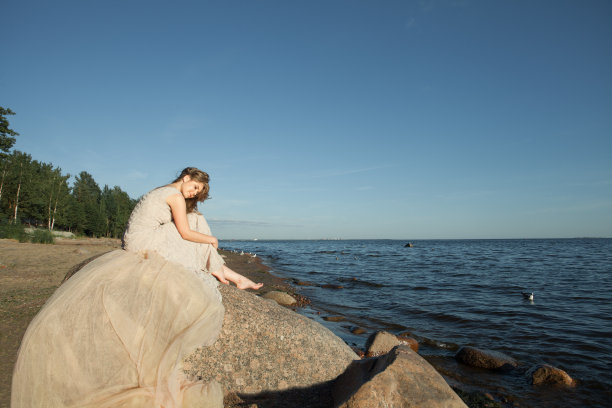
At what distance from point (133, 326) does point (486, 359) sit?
7.86 meters

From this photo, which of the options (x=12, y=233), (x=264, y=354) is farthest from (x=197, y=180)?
(x=12, y=233)

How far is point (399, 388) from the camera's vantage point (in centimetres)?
375

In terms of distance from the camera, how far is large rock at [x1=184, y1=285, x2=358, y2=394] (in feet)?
13.7

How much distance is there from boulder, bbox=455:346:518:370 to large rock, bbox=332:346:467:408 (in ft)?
14.4

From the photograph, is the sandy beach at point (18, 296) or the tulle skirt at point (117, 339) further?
the sandy beach at point (18, 296)

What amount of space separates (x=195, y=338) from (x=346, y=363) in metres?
2.50

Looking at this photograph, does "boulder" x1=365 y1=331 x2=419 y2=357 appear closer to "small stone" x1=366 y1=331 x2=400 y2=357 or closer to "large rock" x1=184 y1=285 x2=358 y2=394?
"small stone" x1=366 y1=331 x2=400 y2=357

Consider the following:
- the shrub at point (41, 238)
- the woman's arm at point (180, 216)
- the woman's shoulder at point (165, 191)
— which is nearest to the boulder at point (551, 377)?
the woman's arm at point (180, 216)

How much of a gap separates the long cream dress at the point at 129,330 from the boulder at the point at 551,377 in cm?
683

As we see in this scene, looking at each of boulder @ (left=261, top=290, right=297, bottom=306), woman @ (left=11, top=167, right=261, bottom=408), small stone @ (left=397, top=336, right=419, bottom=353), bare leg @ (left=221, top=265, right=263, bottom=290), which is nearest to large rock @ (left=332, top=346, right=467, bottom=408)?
woman @ (left=11, top=167, right=261, bottom=408)

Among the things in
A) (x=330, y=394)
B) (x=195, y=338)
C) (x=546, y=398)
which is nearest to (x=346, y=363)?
(x=330, y=394)

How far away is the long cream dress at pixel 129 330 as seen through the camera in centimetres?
290

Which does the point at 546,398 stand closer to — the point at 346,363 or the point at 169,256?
the point at 346,363

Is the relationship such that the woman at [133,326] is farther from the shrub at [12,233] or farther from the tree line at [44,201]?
the tree line at [44,201]
